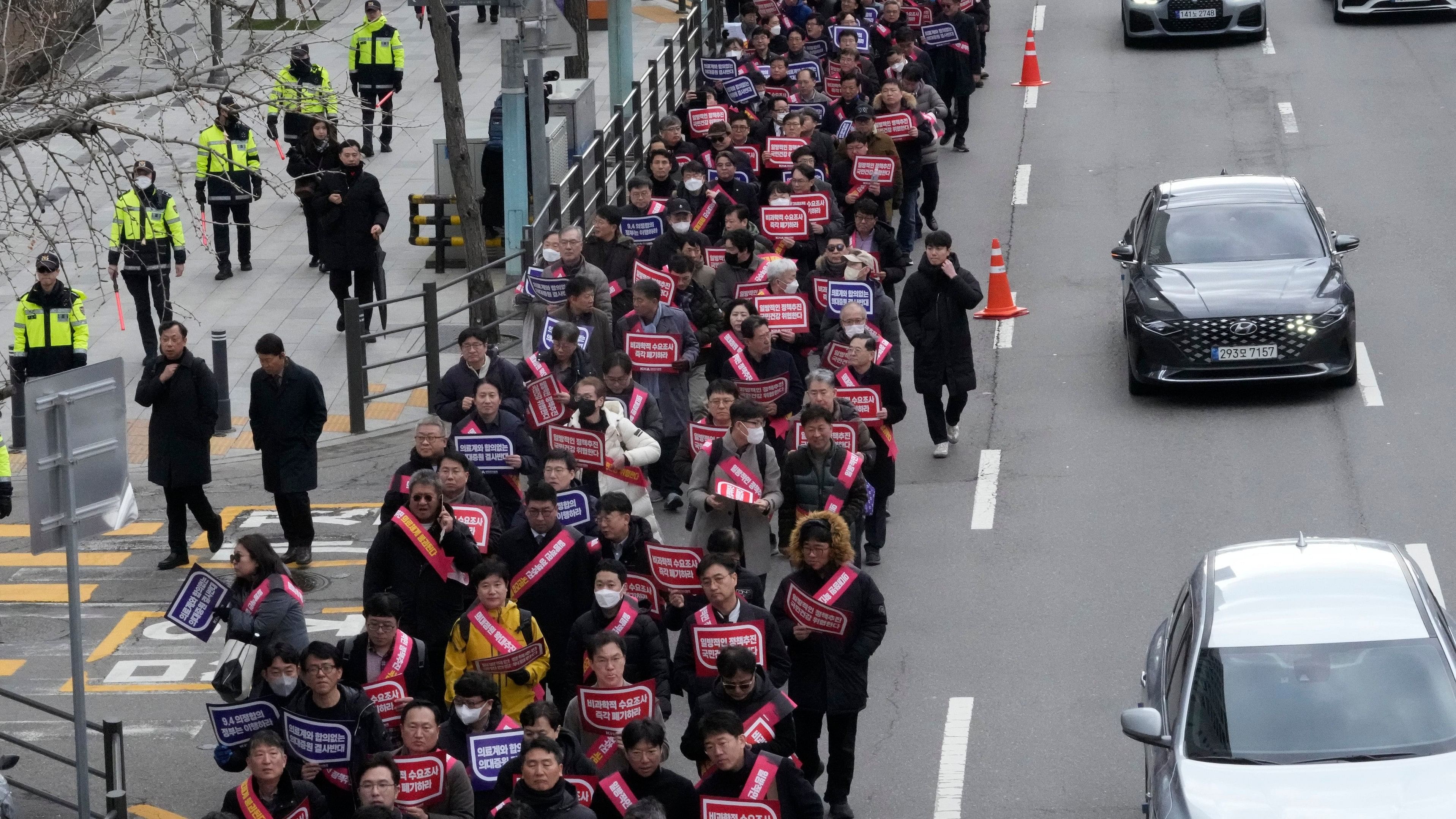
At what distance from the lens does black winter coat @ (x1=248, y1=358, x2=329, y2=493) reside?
13734 millimetres

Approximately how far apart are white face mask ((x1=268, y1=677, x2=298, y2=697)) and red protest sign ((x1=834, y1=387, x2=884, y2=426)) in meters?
4.74

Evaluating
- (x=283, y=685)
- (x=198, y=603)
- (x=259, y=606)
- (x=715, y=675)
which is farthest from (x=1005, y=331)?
(x=283, y=685)

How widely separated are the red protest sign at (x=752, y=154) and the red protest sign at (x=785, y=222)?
6.80ft

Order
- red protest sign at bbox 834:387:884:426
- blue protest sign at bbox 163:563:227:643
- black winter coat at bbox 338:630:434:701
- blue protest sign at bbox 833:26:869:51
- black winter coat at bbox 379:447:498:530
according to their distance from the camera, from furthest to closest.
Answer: blue protest sign at bbox 833:26:869:51, red protest sign at bbox 834:387:884:426, black winter coat at bbox 379:447:498:530, blue protest sign at bbox 163:563:227:643, black winter coat at bbox 338:630:434:701

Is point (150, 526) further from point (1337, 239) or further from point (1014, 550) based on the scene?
point (1337, 239)

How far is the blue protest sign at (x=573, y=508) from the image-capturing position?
11.1 metres

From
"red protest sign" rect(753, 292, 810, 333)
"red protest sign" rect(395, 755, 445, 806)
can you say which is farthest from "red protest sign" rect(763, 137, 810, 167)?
"red protest sign" rect(395, 755, 445, 806)

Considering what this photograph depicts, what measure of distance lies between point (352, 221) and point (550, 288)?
15.3 ft

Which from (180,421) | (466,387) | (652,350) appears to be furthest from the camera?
(652,350)

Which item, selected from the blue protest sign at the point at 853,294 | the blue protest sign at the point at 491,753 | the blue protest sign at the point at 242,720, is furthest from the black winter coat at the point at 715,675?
the blue protest sign at the point at 853,294

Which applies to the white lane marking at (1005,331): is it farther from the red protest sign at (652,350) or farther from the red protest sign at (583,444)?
the red protest sign at (583,444)

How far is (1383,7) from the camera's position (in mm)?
31172

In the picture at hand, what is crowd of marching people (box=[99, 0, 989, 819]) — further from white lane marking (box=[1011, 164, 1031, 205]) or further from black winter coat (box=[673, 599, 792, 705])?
white lane marking (box=[1011, 164, 1031, 205])

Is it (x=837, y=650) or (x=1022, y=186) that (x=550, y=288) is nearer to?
(x=837, y=650)
